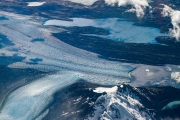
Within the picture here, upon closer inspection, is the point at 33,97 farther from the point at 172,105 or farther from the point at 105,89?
the point at 172,105

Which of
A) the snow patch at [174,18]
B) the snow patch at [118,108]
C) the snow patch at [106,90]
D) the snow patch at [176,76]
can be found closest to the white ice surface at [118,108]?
the snow patch at [118,108]

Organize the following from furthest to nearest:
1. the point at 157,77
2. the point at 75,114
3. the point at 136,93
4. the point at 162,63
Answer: the point at 162,63 < the point at 157,77 < the point at 136,93 < the point at 75,114

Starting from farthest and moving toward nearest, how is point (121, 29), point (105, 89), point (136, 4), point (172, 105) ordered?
point (136, 4) → point (121, 29) → point (105, 89) → point (172, 105)

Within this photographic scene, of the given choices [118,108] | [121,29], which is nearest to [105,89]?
[118,108]

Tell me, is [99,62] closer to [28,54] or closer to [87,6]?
[28,54]

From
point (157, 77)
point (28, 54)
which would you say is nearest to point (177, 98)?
point (157, 77)

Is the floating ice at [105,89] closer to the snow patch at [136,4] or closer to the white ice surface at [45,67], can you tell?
the white ice surface at [45,67]
